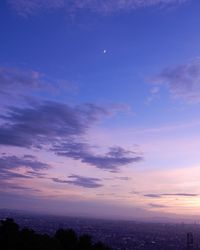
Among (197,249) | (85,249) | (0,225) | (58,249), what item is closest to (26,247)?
(58,249)

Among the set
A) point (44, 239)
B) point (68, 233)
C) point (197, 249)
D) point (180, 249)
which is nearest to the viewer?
point (44, 239)

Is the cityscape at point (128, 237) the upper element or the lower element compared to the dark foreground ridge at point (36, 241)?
upper

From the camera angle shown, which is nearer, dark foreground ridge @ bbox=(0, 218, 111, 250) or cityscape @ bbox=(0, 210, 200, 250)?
dark foreground ridge @ bbox=(0, 218, 111, 250)

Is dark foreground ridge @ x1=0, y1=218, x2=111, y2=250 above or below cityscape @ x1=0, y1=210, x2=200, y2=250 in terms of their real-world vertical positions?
below

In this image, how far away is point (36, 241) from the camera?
26.2 meters

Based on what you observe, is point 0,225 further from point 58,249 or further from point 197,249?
point 197,249

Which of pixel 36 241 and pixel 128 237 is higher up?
pixel 128 237

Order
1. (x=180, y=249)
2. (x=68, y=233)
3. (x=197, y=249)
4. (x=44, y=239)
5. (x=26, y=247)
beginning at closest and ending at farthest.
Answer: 1. (x=26, y=247)
2. (x=44, y=239)
3. (x=68, y=233)
4. (x=197, y=249)
5. (x=180, y=249)

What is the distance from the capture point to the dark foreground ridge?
25578 mm

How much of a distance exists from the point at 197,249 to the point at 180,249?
267 inches

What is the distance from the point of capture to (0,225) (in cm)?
3141

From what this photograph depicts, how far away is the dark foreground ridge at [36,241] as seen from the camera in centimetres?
2558

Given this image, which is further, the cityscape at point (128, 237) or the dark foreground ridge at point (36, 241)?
the cityscape at point (128, 237)

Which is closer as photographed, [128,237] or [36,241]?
[36,241]
